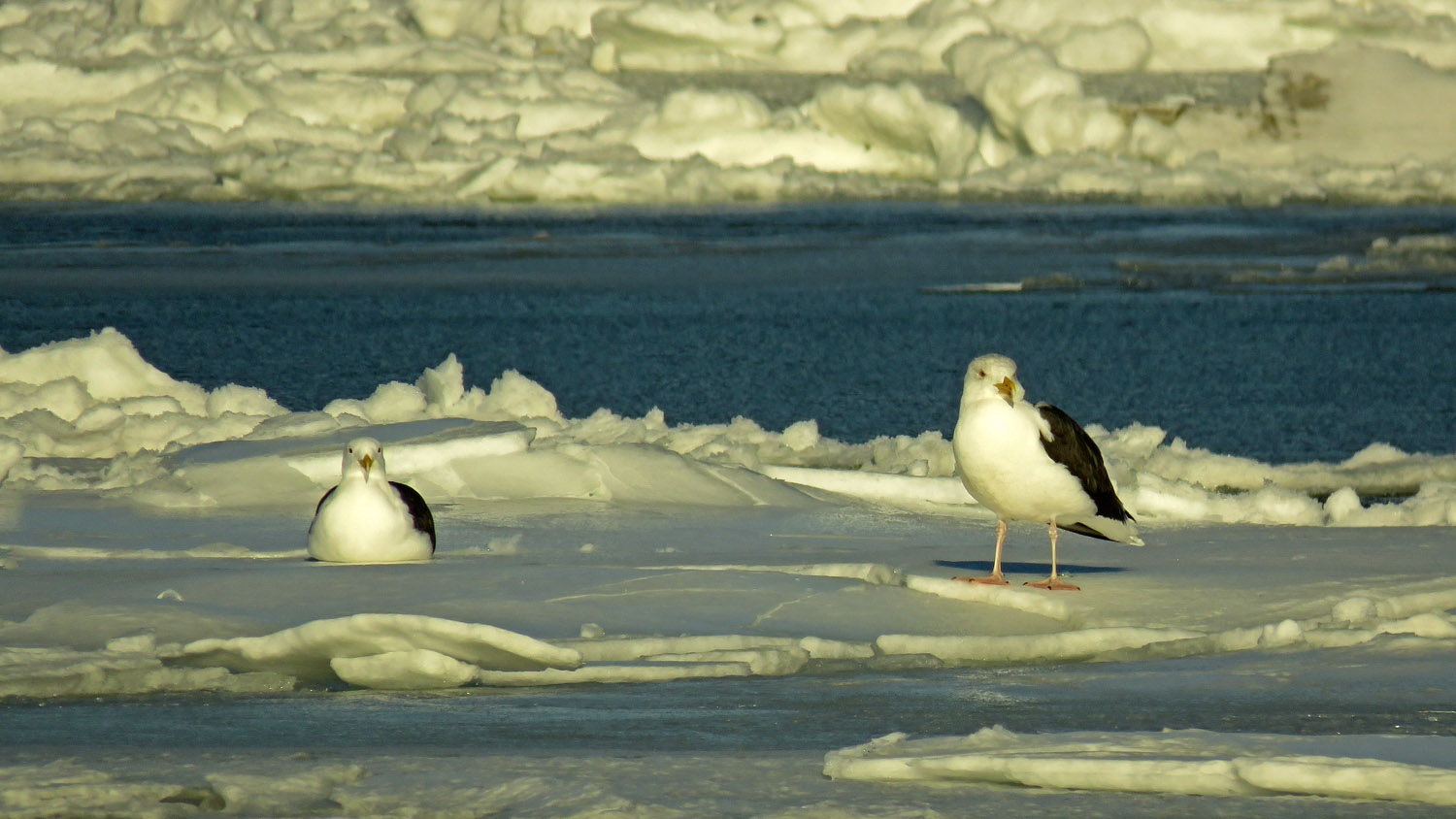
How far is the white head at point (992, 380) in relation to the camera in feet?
17.4

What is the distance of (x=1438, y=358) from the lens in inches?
541

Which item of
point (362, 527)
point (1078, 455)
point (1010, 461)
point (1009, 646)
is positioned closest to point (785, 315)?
point (362, 527)

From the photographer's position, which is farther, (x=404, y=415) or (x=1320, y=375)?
(x=1320, y=375)

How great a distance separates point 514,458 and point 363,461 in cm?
186

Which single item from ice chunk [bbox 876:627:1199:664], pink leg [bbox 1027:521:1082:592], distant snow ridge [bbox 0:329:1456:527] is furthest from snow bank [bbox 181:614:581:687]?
distant snow ridge [bbox 0:329:1456:527]

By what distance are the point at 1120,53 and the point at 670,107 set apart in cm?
985

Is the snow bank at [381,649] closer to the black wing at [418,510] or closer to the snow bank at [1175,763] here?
the snow bank at [1175,763]

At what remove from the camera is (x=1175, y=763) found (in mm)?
3482

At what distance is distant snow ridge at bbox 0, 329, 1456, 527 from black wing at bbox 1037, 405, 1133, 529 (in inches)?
80.3

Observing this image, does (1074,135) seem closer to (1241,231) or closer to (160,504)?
Result: (1241,231)

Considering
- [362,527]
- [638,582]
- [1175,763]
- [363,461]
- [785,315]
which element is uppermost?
[785,315]

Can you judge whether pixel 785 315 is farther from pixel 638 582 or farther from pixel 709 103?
pixel 709 103

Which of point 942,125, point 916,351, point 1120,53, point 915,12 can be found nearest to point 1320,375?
point 916,351

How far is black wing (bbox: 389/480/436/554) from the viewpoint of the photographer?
605 cm
